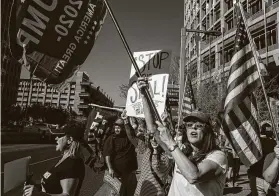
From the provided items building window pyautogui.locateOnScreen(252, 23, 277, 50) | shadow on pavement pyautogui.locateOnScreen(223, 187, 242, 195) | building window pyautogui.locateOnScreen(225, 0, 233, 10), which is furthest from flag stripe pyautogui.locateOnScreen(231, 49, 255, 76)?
building window pyautogui.locateOnScreen(225, 0, 233, 10)

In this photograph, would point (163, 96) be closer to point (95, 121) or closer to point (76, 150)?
point (76, 150)

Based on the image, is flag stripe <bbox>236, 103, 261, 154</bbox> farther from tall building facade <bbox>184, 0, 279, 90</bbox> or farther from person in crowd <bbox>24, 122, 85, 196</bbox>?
tall building facade <bbox>184, 0, 279, 90</bbox>

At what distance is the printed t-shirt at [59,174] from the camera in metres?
2.77

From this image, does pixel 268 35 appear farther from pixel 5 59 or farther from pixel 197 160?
pixel 5 59

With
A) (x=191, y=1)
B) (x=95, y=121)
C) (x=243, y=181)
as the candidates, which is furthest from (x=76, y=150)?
(x=191, y=1)

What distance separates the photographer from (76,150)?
10.2ft

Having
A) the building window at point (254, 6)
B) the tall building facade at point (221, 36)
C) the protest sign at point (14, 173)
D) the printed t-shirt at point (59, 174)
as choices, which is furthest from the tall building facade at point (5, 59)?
the building window at point (254, 6)

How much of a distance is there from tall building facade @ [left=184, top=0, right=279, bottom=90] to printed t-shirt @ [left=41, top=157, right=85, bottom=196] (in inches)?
295

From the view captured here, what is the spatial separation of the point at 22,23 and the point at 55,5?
33 centimetres

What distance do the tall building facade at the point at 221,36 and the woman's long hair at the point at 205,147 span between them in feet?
25.5

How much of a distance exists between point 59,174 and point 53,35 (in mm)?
1309

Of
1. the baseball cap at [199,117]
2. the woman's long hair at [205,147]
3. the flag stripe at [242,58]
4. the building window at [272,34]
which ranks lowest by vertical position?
the woman's long hair at [205,147]

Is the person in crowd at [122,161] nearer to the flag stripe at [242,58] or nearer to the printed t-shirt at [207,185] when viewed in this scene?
the flag stripe at [242,58]

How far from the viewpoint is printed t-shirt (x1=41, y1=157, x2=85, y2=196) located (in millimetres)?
2768
